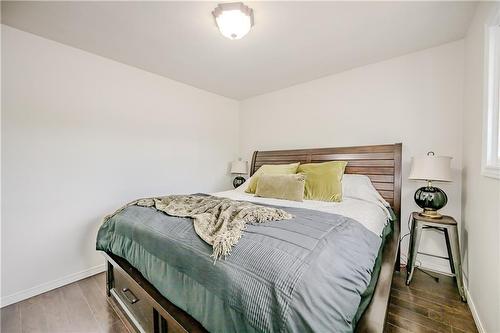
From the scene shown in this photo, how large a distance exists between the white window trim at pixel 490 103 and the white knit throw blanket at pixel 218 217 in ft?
4.67

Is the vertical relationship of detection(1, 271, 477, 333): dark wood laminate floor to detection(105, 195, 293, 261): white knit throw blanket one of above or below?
below

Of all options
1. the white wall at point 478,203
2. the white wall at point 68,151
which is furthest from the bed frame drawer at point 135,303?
the white wall at point 478,203

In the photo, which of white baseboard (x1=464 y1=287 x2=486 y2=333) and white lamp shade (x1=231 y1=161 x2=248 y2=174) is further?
white lamp shade (x1=231 y1=161 x2=248 y2=174)

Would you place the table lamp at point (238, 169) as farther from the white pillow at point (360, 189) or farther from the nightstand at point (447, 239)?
the nightstand at point (447, 239)

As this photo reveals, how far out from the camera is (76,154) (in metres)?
2.27

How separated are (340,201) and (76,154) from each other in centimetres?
281

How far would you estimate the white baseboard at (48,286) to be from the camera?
1.87 metres

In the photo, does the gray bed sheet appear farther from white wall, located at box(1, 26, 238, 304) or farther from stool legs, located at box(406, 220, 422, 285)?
white wall, located at box(1, 26, 238, 304)

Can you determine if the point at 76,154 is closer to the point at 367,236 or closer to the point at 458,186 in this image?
Result: the point at 367,236

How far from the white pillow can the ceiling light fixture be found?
6.18 feet

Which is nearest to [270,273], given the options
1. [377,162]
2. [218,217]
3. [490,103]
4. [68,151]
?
[218,217]

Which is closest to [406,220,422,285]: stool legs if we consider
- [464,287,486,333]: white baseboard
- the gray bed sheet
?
[464,287,486,333]: white baseboard

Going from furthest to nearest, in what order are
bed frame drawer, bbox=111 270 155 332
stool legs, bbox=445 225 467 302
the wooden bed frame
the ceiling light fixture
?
stool legs, bbox=445 225 467 302
the ceiling light fixture
bed frame drawer, bbox=111 270 155 332
the wooden bed frame

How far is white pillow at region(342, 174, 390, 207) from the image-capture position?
2.23 meters
